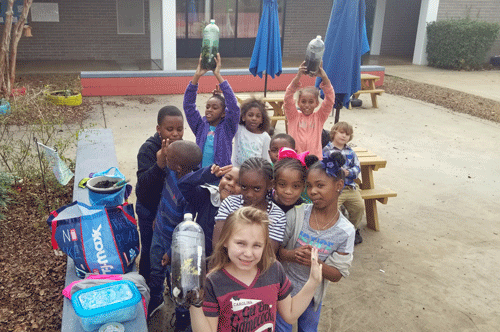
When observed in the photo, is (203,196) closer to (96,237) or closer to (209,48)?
(96,237)

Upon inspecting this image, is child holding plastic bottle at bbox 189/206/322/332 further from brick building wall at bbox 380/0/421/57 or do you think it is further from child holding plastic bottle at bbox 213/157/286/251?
brick building wall at bbox 380/0/421/57

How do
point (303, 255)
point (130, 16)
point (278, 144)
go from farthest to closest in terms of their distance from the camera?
point (130, 16) → point (278, 144) → point (303, 255)

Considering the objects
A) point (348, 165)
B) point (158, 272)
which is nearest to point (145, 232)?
point (158, 272)

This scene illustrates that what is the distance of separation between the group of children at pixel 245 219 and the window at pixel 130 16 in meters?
12.3

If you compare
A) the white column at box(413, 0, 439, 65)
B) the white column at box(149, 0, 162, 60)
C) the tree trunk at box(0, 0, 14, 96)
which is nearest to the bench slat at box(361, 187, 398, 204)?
the tree trunk at box(0, 0, 14, 96)

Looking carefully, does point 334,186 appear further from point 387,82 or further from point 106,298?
point 387,82

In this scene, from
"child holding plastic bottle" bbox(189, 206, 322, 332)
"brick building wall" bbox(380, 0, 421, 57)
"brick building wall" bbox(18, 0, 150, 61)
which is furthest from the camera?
"brick building wall" bbox(380, 0, 421, 57)

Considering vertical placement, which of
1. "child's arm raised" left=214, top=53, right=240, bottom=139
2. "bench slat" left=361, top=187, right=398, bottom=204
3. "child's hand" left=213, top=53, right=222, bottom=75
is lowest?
"bench slat" left=361, top=187, right=398, bottom=204

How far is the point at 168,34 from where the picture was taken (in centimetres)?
1200

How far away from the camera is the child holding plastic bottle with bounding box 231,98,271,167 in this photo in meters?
4.07

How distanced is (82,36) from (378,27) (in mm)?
11939

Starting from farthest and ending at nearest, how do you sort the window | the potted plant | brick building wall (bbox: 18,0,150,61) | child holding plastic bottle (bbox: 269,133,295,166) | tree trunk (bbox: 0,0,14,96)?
the window
brick building wall (bbox: 18,0,150,61)
the potted plant
tree trunk (bbox: 0,0,14,96)
child holding plastic bottle (bbox: 269,133,295,166)

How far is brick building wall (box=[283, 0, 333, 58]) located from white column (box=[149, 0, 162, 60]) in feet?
16.7

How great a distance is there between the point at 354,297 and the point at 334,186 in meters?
1.59
